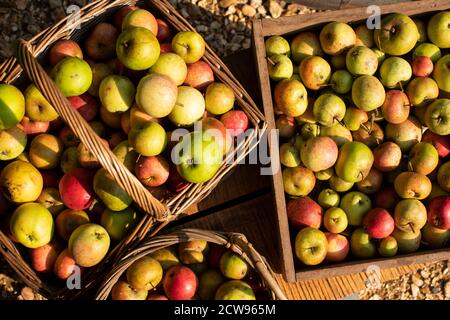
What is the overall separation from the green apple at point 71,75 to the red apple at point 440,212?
66.6 inches

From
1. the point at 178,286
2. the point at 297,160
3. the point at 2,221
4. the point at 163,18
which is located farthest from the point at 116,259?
the point at 163,18

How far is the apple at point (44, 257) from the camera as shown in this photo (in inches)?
81.0

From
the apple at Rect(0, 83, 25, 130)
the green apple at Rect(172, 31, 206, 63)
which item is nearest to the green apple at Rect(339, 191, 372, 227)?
the green apple at Rect(172, 31, 206, 63)

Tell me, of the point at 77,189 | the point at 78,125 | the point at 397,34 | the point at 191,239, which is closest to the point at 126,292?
the point at 191,239

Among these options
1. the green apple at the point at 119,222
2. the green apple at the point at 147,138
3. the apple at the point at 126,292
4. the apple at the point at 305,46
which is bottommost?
the apple at the point at 126,292

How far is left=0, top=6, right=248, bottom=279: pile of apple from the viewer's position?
196 centimetres

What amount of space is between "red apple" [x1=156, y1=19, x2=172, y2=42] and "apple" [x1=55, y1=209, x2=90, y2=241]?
90cm

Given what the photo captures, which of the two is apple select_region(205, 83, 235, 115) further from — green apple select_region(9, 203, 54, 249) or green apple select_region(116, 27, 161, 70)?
green apple select_region(9, 203, 54, 249)

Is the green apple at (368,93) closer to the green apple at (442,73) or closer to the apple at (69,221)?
the green apple at (442,73)

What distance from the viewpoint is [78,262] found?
1959 millimetres

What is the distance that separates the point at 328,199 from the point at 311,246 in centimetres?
28

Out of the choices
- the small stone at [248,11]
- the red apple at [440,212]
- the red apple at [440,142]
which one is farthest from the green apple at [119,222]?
the small stone at [248,11]

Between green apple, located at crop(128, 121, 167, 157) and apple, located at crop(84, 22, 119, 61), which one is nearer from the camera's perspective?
green apple, located at crop(128, 121, 167, 157)
